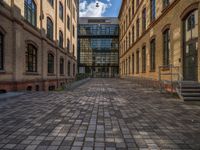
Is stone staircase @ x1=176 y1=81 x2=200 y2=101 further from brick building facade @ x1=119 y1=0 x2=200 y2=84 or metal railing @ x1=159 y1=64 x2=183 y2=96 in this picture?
brick building facade @ x1=119 y1=0 x2=200 y2=84

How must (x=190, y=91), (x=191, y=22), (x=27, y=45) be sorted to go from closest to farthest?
(x=190, y=91)
(x=191, y=22)
(x=27, y=45)

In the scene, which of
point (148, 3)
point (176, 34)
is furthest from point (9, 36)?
point (148, 3)

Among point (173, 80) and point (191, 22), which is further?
point (173, 80)

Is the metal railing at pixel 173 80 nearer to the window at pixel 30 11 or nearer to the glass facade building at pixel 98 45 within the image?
the window at pixel 30 11

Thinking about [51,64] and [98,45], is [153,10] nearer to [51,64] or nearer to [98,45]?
[51,64]

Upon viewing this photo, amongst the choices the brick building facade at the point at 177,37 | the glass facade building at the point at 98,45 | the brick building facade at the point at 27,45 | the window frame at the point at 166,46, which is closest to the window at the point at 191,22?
the brick building facade at the point at 177,37

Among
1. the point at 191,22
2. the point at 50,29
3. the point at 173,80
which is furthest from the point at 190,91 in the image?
the point at 50,29

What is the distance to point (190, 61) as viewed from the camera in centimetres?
1105

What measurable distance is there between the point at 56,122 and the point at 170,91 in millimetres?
8864

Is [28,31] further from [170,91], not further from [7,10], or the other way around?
[170,91]

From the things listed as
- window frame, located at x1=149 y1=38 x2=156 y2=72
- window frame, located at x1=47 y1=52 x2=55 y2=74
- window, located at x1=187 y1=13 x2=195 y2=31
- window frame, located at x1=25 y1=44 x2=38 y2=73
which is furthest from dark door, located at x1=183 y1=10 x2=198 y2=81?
window frame, located at x1=47 y1=52 x2=55 y2=74

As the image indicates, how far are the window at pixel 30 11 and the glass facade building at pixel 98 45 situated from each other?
130 feet

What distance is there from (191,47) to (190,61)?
2.77ft

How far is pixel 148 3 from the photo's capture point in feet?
63.9
